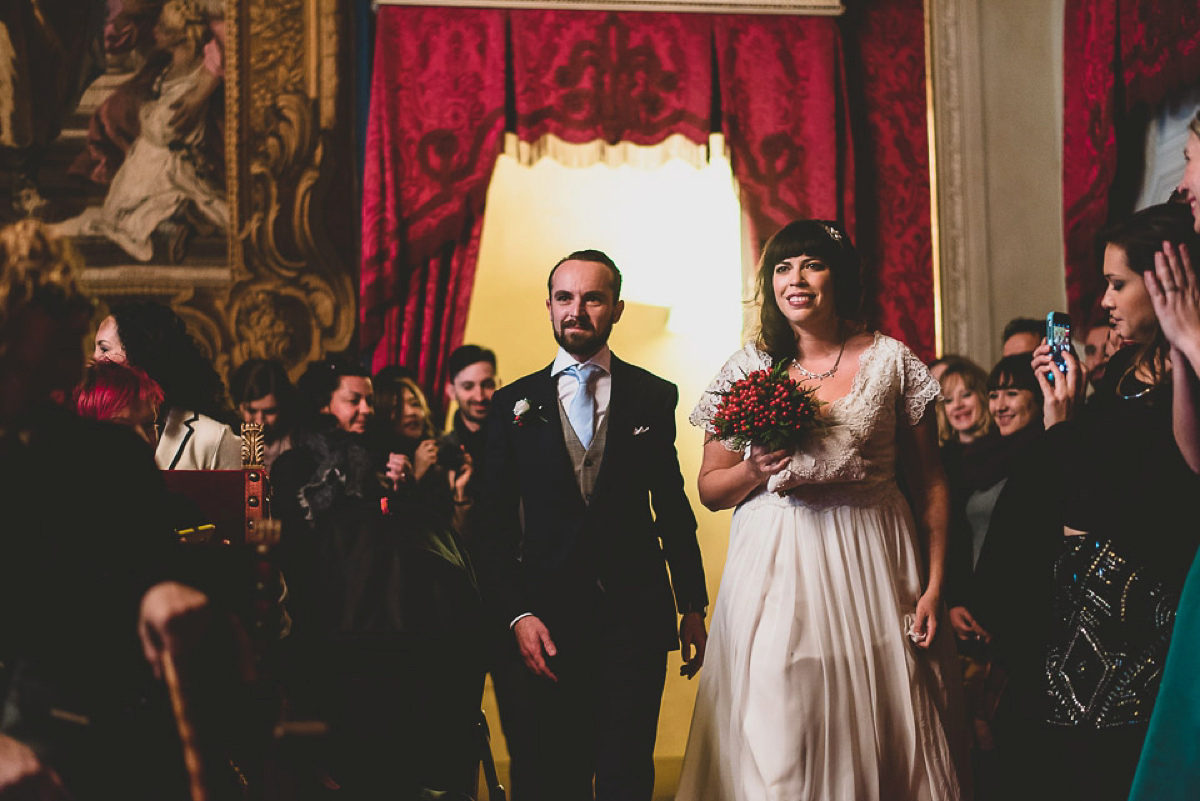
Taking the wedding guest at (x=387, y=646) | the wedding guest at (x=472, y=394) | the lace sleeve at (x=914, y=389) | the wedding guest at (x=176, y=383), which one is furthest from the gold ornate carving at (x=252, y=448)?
the lace sleeve at (x=914, y=389)

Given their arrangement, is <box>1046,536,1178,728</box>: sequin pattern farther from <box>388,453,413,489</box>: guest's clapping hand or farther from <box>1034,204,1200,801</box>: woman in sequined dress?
<box>388,453,413,489</box>: guest's clapping hand

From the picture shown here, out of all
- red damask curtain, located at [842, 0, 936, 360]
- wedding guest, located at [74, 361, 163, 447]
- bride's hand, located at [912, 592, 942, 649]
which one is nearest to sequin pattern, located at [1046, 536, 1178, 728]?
bride's hand, located at [912, 592, 942, 649]

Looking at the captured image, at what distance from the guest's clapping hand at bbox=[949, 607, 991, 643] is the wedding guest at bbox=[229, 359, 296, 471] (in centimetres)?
330

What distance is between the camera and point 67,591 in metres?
1.96

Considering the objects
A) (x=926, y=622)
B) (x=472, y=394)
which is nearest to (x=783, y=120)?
(x=472, y=394)

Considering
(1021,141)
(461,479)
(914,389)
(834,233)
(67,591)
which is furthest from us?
(1021,141)

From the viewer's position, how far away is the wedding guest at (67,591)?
1.90m

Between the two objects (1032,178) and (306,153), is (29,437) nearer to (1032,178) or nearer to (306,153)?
(306,153)

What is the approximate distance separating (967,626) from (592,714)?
4.66 ft

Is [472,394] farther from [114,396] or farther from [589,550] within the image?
[114,396]

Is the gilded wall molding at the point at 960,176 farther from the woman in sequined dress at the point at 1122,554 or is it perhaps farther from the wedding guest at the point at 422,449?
the woman in sequined dress at the point at 1122,554

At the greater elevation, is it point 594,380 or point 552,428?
point 594,380

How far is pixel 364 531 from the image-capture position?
4113 millimetres

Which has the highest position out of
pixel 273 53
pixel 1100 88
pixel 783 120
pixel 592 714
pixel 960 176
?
pixel 273 53
